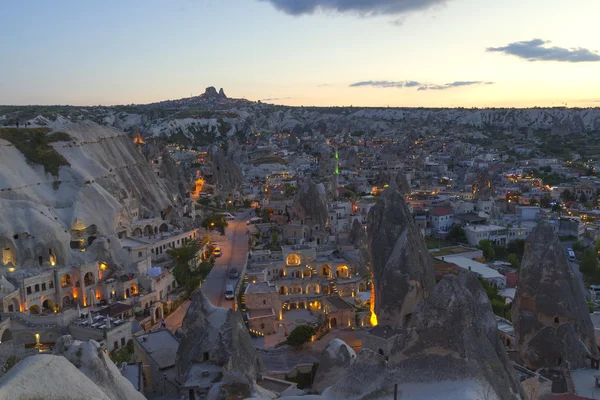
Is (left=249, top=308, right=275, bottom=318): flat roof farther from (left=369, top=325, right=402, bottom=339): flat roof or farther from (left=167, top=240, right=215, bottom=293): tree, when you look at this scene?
(left=369, top=325, right=402, bottom=339): flat roof

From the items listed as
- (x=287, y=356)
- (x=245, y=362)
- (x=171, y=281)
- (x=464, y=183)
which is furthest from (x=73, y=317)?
(x=464, y=183)

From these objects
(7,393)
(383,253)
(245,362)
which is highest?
(7,393)

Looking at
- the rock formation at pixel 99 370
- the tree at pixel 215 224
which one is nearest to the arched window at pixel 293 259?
the tree at pixel 215 224

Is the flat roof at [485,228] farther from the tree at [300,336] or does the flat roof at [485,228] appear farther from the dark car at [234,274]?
the tree at [300,336]

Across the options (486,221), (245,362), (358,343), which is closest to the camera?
(245,362)

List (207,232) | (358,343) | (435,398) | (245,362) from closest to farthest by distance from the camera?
(435,398) → (245,362) → (358,343) → (207,232)

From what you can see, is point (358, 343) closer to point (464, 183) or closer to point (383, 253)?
point (383, 253)

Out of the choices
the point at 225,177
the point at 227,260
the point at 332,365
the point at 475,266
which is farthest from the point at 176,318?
the point at 225,177
